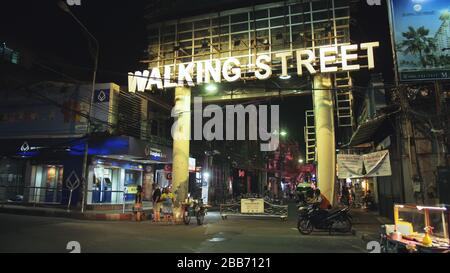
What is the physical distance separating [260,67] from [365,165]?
672 cm

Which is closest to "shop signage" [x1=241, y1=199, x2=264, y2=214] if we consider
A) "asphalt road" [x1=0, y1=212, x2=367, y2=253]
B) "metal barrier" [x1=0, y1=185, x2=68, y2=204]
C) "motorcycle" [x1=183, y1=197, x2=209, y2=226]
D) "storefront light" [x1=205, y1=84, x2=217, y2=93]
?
"motorcycle" [x1=183, y1=197, x2=209, y2=226]

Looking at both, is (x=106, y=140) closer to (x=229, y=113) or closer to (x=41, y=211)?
(x=41, y=211)

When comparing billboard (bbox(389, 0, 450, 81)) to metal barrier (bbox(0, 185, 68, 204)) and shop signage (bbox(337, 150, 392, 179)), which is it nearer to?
shop signage (bbox(337, 150, 392, 179))

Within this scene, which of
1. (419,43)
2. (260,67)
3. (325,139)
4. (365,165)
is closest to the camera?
(419,43)

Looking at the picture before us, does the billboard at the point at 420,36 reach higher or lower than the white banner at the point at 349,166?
higher

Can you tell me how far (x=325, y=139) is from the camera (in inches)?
664

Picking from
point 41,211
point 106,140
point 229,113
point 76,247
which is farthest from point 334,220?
point 41,211

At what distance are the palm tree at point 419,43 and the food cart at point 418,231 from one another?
7609 mm

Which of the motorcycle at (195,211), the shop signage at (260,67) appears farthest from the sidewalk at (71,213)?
the shop signage at (260,67)

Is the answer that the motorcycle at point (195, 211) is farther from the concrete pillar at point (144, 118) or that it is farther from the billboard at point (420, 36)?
the billboard at point (420, 36)

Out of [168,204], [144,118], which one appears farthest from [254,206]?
[144,118]

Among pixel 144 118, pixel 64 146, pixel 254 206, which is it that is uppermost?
pixel 144 118

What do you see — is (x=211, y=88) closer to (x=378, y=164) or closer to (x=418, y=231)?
(x=378, y=164)

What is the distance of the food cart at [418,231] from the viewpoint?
692 centimetres
